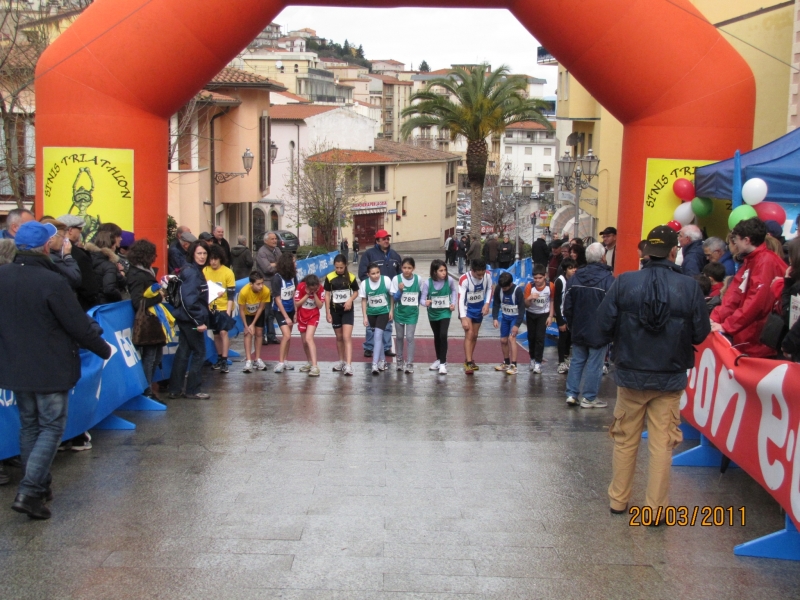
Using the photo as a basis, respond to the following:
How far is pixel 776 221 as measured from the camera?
33.0 ft

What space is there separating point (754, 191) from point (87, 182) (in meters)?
8.15

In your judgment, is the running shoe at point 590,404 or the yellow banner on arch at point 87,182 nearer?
the running shoe at point 590,404

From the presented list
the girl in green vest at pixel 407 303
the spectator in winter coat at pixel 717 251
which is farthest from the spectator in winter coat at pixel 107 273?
the spectator in winter coat at pixel 717 251

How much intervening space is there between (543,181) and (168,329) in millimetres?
110334

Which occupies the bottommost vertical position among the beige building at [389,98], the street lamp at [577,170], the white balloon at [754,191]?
the white balloon at [754,191]

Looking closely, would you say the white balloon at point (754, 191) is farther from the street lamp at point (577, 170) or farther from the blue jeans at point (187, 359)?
the street lamp at point (577, 170)

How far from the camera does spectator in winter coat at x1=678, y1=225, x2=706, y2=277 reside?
34.2 ft

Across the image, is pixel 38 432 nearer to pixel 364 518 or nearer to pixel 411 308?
pixel 364 518

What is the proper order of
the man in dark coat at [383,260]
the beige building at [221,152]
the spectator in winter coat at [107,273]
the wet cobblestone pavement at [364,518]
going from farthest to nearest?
the beige building at [221,152], the man in dark coat at [383,260], the spectator in winter coat at [107,273], the wet cobblestone pavement at [364,518]

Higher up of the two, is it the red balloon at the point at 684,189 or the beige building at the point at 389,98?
the beige building at the point at 389,98

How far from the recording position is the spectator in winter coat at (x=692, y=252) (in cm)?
1043

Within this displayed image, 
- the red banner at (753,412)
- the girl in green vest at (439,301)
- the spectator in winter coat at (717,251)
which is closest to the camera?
the red banner at (753,412)

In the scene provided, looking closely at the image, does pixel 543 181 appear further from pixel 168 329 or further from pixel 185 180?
pixel 168 329

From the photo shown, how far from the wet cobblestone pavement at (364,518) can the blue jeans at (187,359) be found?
2.34 feet
